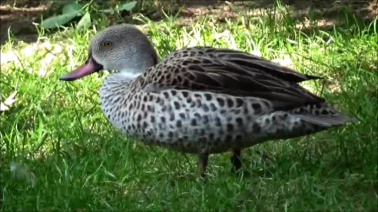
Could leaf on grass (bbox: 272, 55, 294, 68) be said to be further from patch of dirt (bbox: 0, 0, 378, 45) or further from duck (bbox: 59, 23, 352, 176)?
duck (bbox: 59, 23, 352, 176)

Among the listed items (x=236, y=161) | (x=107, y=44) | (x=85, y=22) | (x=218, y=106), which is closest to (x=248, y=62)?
(x=218, y=106)

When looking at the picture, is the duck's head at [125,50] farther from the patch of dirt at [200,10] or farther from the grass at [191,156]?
the patch of dirt at [200,10]

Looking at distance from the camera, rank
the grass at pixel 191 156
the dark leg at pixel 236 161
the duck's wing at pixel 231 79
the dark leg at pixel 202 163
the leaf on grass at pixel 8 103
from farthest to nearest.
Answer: the leaf on grass at pixel 8 103 < the dark leg at pixel 236 161 < the dark leg at pixel 202 163 < the duck's wing at pixel 231 79 < the grass at pixel 191 156

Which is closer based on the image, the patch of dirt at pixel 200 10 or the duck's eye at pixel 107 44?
the duck's eye at pixel 107 44

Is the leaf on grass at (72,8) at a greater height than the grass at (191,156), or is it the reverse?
the grass at (191,156)

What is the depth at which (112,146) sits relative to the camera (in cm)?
605

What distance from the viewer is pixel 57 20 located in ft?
27.8

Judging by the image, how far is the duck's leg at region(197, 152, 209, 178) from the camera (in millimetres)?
5363

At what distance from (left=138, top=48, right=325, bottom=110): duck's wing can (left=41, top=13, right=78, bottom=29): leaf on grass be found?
3.06 m

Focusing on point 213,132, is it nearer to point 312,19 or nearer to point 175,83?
point 175,83

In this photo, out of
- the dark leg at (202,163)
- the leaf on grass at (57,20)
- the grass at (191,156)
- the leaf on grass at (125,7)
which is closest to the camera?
the grass at (191,156)

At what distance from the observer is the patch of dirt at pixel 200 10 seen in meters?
8.13

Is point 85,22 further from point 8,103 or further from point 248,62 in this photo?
point 248,62

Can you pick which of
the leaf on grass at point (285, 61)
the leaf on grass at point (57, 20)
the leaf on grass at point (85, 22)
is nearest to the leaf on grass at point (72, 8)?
the leaf on grass at point (57, 20)
